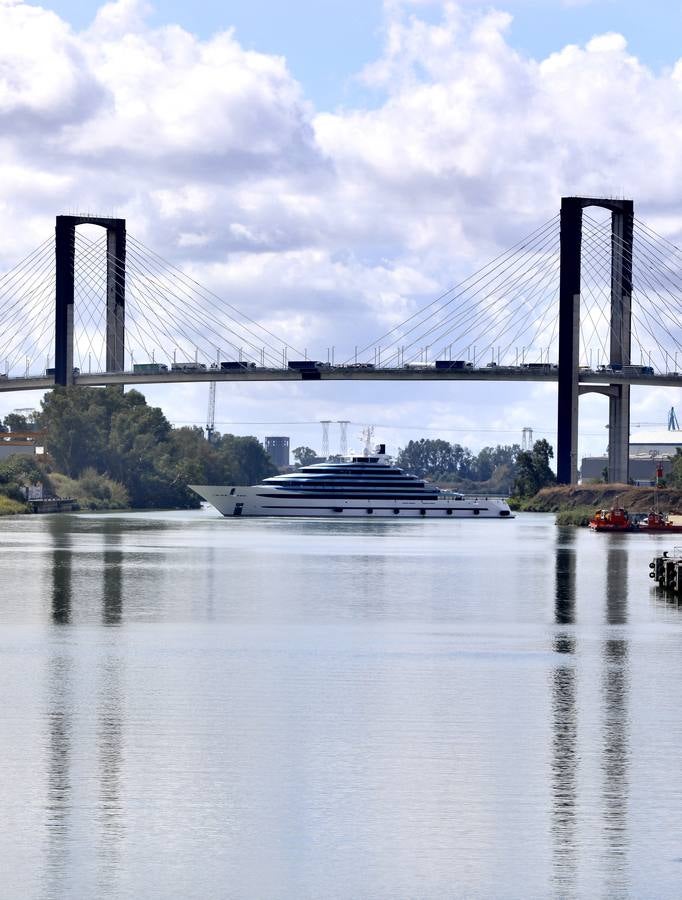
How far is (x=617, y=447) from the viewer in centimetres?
12781

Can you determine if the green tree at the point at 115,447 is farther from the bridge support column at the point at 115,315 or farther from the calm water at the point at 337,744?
the calm water at the point at 337,744

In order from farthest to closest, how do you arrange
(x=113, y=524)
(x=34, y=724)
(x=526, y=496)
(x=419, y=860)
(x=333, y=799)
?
(x=526, y=496)
(x=113, y=524)
(x=34, y=724)
(x=333, y=799)
(x=419, y=860)

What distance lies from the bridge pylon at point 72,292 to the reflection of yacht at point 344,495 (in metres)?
14.0

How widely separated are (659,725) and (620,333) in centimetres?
10048

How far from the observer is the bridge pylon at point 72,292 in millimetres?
135375

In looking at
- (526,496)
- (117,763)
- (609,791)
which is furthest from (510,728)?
(526,496)

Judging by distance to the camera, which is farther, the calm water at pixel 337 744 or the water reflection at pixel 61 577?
the water reflection at pixel 61 577

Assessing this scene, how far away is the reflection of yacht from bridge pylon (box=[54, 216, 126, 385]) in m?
14.0

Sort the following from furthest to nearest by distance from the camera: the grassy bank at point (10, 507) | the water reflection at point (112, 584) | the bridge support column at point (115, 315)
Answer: the grassy bank at point (10, 507), the bridge support column at point (115, 315), the water reflection at point (112, 584)

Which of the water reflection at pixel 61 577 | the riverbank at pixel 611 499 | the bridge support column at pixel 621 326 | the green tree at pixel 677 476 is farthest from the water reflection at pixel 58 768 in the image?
the green tree at pixel 677 476

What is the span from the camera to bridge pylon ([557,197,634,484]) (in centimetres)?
12288

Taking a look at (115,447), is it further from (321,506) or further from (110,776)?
(110,776)

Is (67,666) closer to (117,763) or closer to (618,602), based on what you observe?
(117,763)

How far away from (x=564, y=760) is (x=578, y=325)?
101 meters
